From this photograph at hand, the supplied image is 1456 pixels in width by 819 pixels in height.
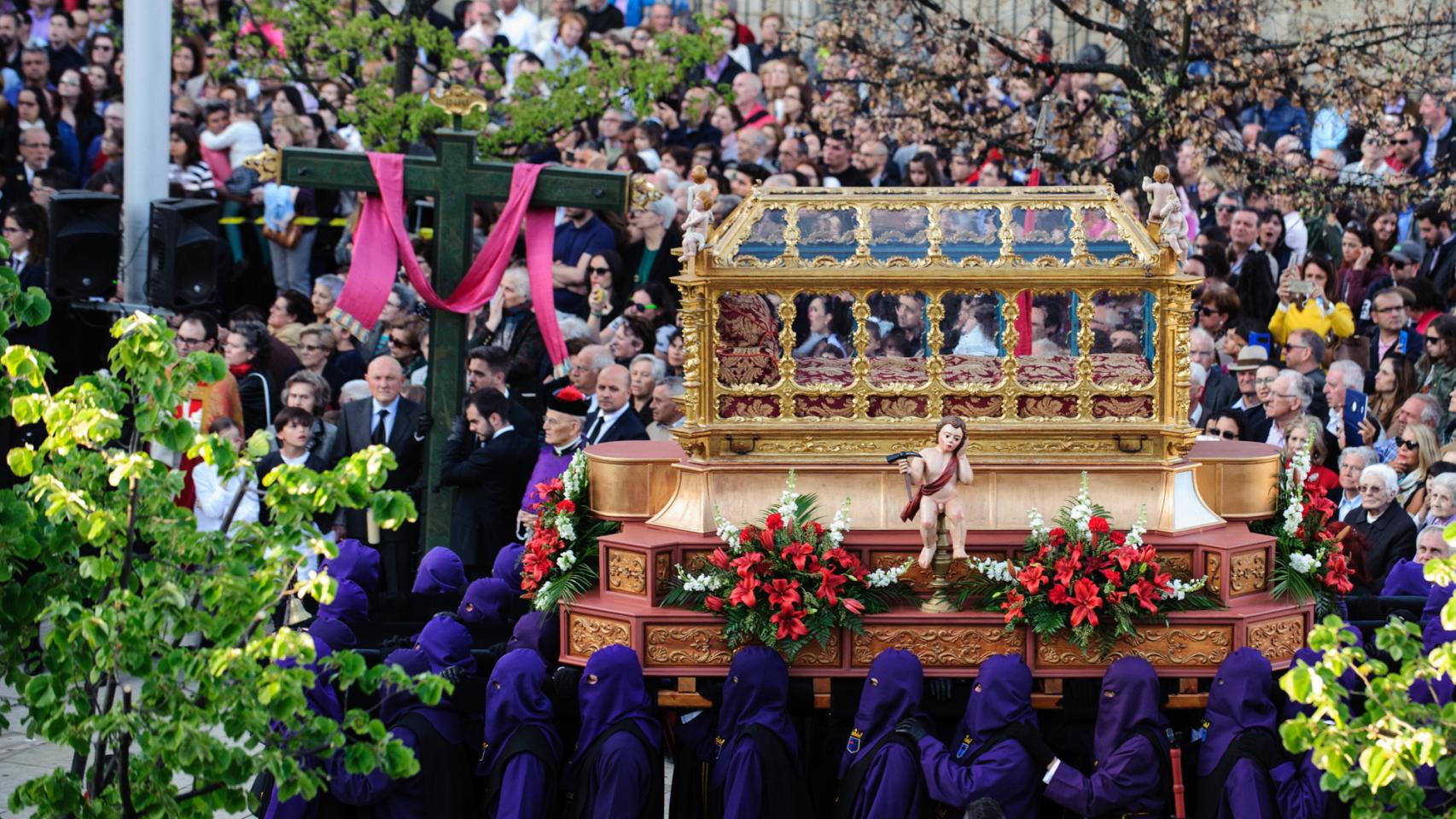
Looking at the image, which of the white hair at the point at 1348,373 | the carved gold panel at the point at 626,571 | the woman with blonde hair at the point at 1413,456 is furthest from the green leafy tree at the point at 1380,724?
the white hair at the point at 1348,373

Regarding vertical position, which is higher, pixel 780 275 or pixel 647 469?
pixel 780 275

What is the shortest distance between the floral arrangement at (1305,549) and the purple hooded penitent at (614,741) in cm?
297

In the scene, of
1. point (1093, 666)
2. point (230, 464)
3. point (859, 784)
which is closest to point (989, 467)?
point (1093, 666)

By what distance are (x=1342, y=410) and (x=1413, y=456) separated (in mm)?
879

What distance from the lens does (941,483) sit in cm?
955

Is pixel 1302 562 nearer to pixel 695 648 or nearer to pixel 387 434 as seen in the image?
pixel 695 648

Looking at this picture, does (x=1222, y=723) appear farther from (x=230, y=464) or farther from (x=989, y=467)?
(x=230, y=464)

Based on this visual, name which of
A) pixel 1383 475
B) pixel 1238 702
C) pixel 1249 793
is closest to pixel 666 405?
pixel 1383 475

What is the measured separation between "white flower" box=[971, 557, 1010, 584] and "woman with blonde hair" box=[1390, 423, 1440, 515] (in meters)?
3.44

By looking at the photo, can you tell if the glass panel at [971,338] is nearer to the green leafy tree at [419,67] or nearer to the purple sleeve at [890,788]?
the purple sleeve at [890,788]

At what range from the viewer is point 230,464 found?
23.6ft

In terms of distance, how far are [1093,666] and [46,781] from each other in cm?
464

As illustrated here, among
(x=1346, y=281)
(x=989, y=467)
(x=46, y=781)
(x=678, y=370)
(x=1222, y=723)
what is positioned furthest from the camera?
(x=1346, y=281)

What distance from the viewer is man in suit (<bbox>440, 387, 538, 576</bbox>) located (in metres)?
12.6
